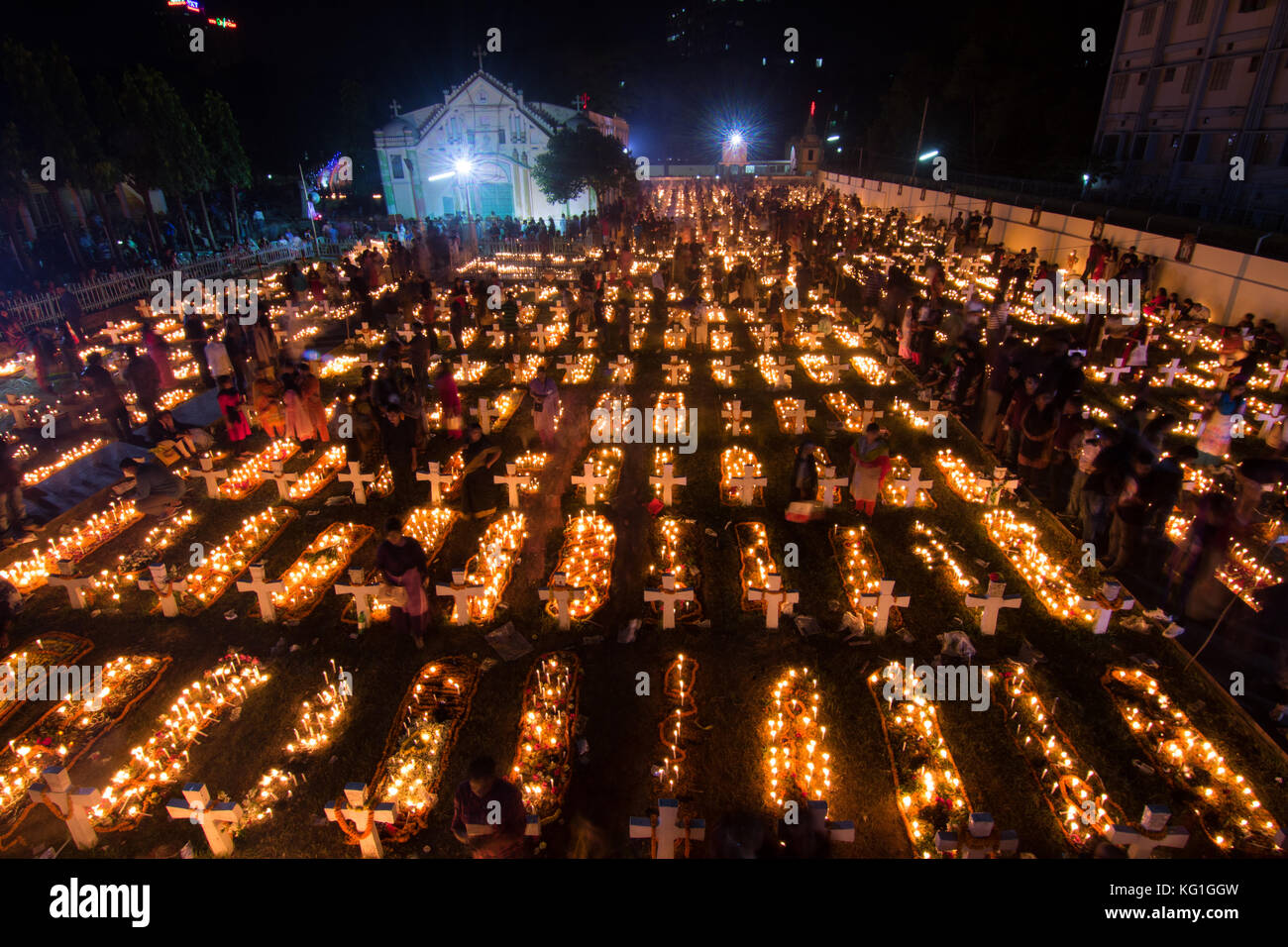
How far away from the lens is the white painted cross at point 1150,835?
4684mm

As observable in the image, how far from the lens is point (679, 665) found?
705 centimetres

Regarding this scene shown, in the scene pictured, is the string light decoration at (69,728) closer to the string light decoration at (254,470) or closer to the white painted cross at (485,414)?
the string light decoration at (254,470)

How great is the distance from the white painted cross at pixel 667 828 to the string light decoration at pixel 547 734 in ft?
2.97

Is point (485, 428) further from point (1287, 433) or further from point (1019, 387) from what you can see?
point (1287, 433)

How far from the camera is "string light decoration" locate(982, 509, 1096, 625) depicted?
7.80m

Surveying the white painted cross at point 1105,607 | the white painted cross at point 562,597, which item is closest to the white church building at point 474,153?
the white painted cross at point 562,597

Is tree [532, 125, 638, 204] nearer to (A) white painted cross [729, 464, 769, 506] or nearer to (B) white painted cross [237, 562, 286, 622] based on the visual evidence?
(A) white painted cross [729, 464, 769, 506]

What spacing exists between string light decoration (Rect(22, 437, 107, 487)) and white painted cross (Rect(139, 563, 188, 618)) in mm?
5326

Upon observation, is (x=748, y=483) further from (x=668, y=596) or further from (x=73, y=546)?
(x=73, y=546)

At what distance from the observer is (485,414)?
12.6 meters

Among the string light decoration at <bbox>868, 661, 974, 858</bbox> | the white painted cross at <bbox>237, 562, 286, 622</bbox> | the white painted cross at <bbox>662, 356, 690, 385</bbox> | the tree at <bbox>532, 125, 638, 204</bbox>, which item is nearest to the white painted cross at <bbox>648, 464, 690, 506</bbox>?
the string light decoration at <bbox>868, 661, 974, 858</bbox>

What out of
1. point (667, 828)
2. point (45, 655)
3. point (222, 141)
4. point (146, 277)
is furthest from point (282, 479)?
point (222, 141)

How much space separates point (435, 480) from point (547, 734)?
5091 millimetres
